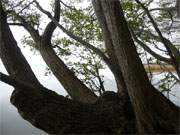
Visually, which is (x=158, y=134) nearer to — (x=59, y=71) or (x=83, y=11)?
(x=59, y=71)

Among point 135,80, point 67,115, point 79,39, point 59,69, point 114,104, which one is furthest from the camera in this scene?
point 59,69

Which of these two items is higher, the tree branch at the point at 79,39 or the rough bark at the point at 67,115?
the tree branch at the point at 79,39

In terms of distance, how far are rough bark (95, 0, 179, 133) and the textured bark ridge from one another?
18 centimetres

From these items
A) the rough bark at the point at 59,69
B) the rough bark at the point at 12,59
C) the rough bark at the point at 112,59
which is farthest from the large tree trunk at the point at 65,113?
the rough bark at the point at 59,69

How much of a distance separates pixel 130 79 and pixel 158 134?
1.65 ft

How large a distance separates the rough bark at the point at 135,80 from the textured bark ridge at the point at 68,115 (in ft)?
0.59

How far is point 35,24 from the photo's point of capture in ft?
15.9

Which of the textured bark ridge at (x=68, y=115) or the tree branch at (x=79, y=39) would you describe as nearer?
the textured bark ridge at (x=68, y=115)

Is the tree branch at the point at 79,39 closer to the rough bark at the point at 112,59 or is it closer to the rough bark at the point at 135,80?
the rough bark at the point at 112,59

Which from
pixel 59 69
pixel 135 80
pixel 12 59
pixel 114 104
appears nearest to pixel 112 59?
pixel 114 104

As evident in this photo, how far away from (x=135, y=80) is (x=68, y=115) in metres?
0.65

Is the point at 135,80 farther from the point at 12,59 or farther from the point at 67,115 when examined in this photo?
the point at 12,59

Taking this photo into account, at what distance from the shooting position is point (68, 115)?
3031 mm

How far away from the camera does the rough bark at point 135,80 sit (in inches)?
113
